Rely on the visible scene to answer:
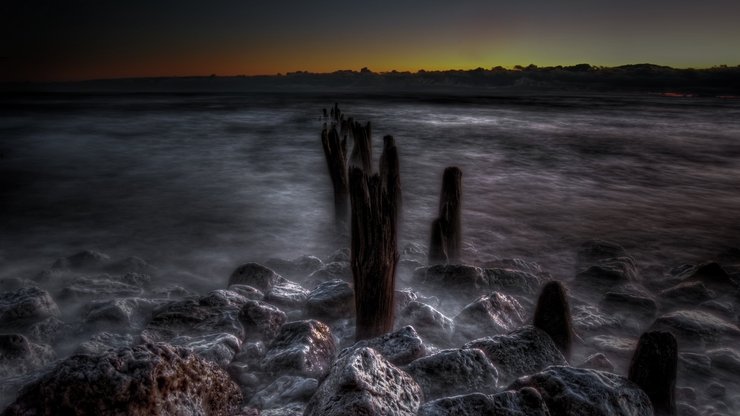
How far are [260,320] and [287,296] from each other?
0.92 meters

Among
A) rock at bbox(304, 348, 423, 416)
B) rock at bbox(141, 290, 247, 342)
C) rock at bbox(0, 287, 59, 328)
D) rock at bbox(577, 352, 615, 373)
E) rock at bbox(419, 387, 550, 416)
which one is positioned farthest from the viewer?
rock at bbox(0, 287, 59, 328)

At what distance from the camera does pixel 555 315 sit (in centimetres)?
451

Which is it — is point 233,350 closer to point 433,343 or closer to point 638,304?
point 433,343

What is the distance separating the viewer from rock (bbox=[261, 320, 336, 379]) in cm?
411

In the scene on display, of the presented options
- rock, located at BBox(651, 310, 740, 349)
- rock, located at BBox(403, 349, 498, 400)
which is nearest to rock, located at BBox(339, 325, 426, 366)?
rock, located at BBox(403, 349, 498, 400)

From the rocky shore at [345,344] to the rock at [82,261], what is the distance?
0.03 metres

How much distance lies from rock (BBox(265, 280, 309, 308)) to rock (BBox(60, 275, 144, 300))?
2.15 metres

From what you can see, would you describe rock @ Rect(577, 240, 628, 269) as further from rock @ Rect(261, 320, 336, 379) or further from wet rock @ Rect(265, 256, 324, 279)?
rock @ Rect(261, 320, 336, 379)

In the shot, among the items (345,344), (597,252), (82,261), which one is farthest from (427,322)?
(82,261)

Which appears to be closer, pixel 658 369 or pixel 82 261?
pixel 658 369

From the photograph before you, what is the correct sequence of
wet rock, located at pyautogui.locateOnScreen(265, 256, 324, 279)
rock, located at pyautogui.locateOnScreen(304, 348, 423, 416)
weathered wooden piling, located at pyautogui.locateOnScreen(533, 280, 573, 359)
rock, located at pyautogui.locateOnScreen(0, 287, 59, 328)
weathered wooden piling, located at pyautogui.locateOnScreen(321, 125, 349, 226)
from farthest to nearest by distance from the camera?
weathered wooden piling, located at pyautogui.locateOnScreen(321, 125, 349, 226), wet rock, located at pyautogui.locateOnScreen(265, 256, 324, 279), rock, located at pyautogui.locateOnScreen(0, 287, 59, 328), weathered wooden piling, located at pyautogui.locateOnScreen(533, 280, 573, 359), rock, located at pyautogui.locateOnScreen(304, 348, 423, 416)

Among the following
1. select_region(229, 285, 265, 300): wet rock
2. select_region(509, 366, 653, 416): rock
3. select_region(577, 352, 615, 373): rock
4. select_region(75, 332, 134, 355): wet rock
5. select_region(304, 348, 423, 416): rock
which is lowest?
select_region(577, 352, 615, 373): rock

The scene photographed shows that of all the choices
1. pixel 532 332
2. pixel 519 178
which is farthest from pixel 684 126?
pixel 532 332

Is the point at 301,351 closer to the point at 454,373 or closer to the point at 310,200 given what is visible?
the point at 454,373
